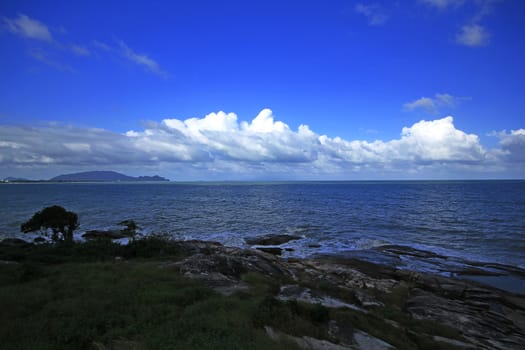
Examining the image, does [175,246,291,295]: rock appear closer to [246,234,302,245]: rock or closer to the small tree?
[246,234,302,245]: rock

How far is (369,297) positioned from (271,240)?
68.5 feet

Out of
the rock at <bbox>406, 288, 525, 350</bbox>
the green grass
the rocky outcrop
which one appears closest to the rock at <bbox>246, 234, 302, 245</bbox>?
the rocky outcrop

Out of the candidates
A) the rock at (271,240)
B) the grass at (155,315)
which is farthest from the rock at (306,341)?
the rock at (271,240)

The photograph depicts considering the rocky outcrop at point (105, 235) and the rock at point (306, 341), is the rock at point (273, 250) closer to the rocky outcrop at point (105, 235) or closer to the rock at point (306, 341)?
the rocky outcrop at point (105, 235)

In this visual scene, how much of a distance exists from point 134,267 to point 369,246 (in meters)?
28.1

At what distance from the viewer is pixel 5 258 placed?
66.7ft

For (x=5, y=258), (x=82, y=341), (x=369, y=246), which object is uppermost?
(x=82, y=341)

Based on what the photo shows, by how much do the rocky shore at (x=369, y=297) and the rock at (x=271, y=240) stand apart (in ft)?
29.1

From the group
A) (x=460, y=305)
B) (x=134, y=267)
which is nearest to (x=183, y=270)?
(x=134, y=267)

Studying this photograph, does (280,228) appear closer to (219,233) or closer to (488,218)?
(219,233)

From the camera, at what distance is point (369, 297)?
1548 centimetres

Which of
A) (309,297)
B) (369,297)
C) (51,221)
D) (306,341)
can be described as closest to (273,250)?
(369,297)

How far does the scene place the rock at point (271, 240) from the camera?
115 feet

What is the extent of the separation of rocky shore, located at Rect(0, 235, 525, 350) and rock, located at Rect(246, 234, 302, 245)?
8.87m
